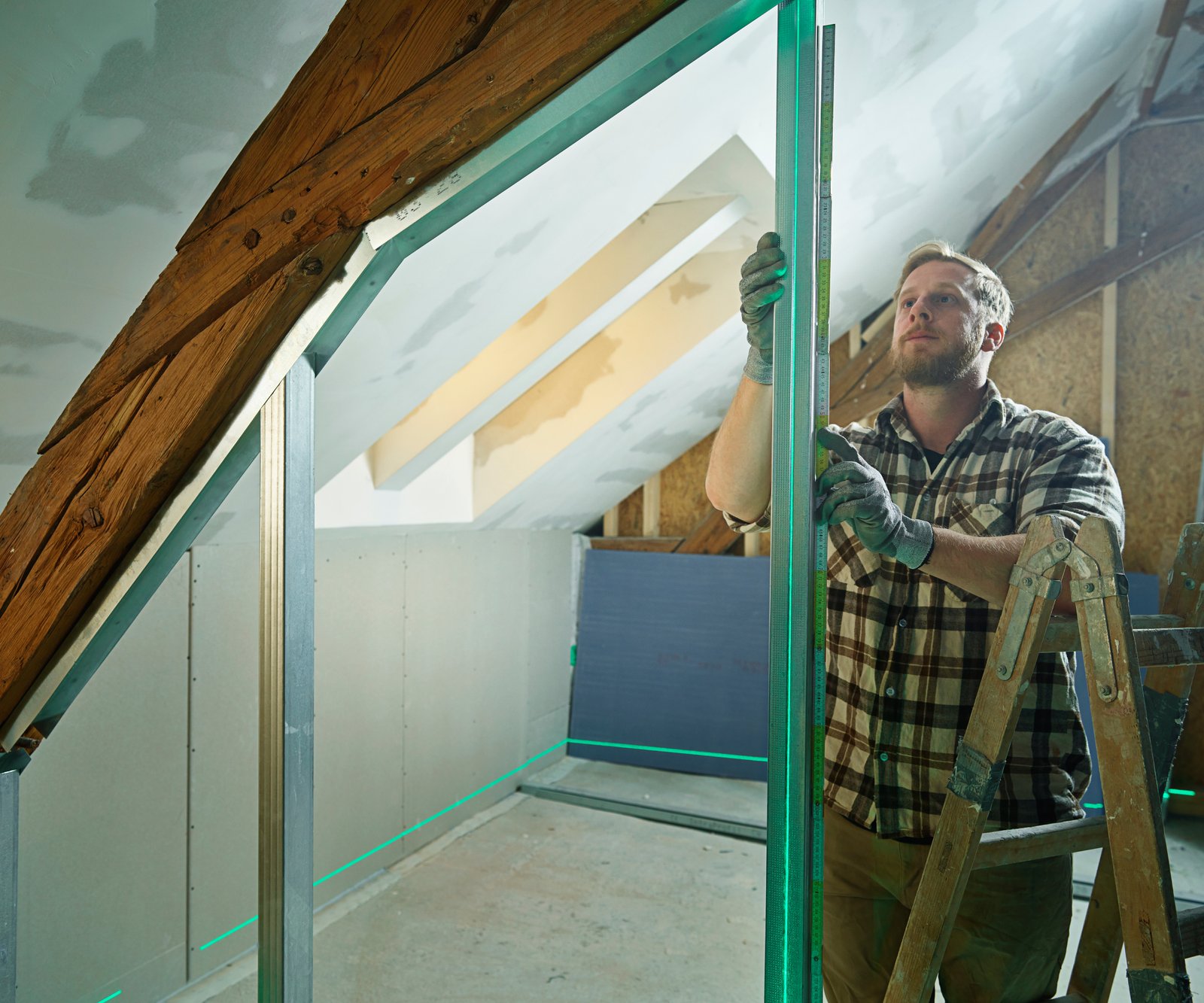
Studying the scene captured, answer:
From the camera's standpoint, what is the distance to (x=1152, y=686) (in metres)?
1.39

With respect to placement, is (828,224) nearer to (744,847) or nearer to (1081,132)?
(744,847)

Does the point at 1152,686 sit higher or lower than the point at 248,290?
lower

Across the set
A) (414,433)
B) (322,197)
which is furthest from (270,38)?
(414,433)

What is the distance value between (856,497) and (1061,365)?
9.72 ft

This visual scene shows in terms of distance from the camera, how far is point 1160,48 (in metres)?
3.04

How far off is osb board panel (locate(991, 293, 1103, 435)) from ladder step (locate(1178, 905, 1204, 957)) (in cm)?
265

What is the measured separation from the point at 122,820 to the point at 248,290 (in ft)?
4.95

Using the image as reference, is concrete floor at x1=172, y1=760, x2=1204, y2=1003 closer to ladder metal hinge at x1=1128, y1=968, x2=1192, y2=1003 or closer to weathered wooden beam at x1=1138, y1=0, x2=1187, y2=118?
ladder metal hinge at x1=1128, y1=968, x2=1192, y2=1003

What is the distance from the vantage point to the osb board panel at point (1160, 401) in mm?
3352

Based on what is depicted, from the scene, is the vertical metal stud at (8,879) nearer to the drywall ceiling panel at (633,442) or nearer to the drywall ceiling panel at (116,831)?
the drywall ceiling panel at (116,831)

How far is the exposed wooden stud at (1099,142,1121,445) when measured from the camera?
3.45m

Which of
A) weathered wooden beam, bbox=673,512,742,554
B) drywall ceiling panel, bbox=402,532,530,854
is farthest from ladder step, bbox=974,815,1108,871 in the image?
weathered wooden beam, bbox=673,512,742,554

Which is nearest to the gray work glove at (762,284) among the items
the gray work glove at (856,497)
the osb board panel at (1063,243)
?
the gray work glove at (856,497)

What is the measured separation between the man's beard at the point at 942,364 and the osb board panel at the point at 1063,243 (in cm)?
237
